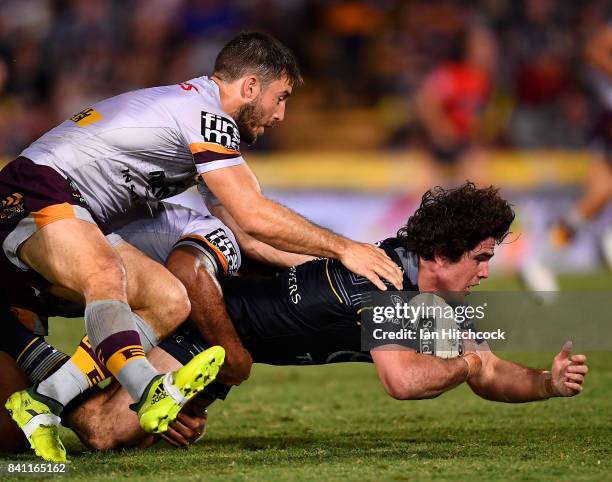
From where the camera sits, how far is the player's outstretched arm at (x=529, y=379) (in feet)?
17.5

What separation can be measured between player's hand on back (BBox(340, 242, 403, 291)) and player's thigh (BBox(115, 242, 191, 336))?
825 millimetres

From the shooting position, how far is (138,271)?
575 cm

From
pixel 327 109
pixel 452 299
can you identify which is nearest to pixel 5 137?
pixel 327 109

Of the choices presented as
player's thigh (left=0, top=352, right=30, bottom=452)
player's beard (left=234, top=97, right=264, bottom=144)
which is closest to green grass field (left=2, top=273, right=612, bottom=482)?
player's thigh (left=0, top=352, right=30, bottom=452)

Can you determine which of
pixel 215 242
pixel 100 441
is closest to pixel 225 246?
pixel 215 242

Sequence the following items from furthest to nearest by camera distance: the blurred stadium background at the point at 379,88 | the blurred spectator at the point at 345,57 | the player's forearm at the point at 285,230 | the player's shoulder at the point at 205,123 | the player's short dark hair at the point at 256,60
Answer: the blurred spectator at the point at 345,57 → the blurred stadium background at the point at 379,88 → the player's short dark hair at the point at 256,60 → the player's shoulder at the point at 205,123 → the player's forearm at the point at 285,230

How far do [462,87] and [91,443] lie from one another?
1004 cm

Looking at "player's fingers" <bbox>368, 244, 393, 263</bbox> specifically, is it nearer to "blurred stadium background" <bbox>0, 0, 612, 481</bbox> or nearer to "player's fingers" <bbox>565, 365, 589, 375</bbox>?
"player's fingers" <bbox>565, 365, 589, 375</bbox>

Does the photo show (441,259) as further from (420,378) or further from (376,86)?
(376,86)

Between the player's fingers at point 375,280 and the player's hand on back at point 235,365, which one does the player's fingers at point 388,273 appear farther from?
the player's hand on back at point 235,365

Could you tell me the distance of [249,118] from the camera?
6.05m

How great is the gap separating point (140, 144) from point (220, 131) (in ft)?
1.34

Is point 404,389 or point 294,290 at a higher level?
point 294,290

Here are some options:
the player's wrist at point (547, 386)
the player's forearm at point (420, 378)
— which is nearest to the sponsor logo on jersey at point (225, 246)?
the player's forearm at point (420, 378)
